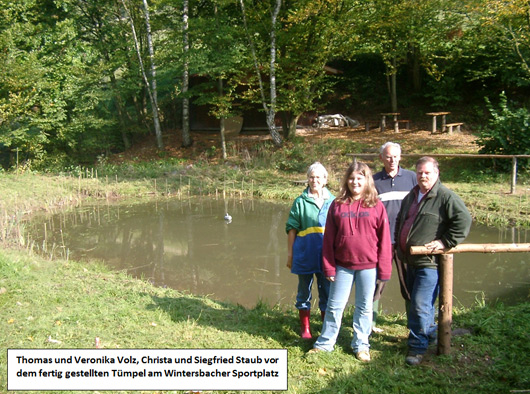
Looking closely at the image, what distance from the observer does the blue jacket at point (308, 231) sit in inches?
195

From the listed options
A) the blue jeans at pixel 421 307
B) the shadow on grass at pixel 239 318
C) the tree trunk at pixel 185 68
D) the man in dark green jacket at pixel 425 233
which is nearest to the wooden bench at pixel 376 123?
the tree trunk at pixel 185 68

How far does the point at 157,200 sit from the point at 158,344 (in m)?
10.5

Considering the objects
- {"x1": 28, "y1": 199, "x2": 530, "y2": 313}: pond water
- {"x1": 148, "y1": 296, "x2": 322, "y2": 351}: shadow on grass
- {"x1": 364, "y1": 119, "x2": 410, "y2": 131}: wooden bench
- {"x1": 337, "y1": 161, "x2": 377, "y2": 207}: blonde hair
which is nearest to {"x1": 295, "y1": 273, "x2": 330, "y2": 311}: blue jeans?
{"x1": 148, "y1": 296, "x2": 322, "y2": 351}: shadow on grass

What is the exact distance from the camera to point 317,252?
196 inches

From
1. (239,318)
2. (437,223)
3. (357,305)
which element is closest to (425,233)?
(437,223)

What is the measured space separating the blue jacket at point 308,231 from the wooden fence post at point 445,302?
116 centimetres

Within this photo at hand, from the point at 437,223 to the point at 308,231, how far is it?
4.01ft

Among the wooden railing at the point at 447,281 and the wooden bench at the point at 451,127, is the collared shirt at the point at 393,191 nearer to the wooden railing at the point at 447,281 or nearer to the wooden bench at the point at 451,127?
the wooden railing at the point at 447,281

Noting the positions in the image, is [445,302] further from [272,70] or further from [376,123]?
[376,123]

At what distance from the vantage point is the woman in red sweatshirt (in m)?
4.38

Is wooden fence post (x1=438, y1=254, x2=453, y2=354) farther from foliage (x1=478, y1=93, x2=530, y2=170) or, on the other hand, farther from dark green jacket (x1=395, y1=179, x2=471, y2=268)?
foliage (x1=478, y1=93, x2=530, y2=170)

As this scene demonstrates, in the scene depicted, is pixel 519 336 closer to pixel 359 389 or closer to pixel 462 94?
pixel 359 389

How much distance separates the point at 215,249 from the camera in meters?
9.73

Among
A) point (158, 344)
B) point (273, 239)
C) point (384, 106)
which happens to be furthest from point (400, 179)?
point (384, 106)
